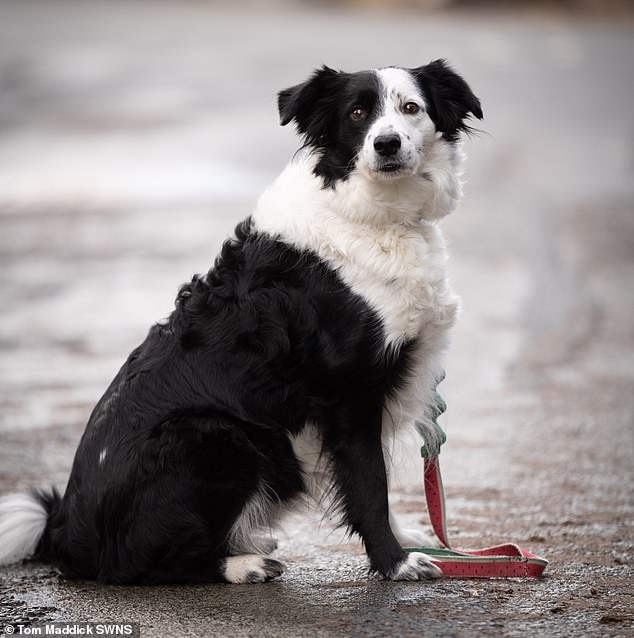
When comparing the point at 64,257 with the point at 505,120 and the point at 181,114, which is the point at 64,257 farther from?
the point at 505,120

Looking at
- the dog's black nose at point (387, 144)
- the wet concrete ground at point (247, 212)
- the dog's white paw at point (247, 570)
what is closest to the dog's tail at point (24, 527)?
the wet concrete ground at point (247, 212)

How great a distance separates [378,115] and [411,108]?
15 centimetres

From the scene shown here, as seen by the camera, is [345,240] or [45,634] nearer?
[45,634]

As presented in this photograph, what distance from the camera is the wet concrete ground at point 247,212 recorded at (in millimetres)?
3863

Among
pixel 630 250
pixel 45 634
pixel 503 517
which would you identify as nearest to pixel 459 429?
pixel 503 517

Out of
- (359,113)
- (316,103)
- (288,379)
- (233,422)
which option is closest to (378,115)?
(359,113)

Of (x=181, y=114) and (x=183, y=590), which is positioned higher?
(x=181, y=114)

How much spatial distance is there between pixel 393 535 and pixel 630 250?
9505 mm

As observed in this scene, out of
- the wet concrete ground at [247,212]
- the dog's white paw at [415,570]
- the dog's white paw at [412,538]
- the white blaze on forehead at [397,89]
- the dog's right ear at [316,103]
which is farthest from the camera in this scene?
the dog's white paw at [412,538]

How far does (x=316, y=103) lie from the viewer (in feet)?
14.1

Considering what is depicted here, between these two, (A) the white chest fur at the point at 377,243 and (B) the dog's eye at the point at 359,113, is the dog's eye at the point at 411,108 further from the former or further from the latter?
(A) the white chest fur at the point at 377,243

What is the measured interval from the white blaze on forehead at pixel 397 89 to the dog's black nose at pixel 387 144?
0.64 feet

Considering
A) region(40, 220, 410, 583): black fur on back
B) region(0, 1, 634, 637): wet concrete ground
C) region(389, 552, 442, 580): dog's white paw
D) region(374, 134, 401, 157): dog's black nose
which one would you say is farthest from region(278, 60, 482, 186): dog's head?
region(389, 552, 442, 580): dog's white paw

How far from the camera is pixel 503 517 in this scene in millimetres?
4988
